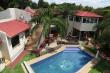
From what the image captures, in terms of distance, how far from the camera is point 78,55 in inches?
985

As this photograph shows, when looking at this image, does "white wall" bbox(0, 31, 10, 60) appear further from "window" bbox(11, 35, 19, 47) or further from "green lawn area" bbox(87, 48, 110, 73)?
"green lawn area" bbox(87, 48, 110, 73)

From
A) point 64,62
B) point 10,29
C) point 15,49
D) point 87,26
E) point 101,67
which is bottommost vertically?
point 64,62

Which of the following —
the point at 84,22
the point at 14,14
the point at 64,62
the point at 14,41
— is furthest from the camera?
the point at 14,14

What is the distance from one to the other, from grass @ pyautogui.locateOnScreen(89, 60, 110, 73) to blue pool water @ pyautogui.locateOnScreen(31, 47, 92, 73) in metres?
2.44

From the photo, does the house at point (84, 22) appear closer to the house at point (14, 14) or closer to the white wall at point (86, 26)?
the white wall at point (86, 26)

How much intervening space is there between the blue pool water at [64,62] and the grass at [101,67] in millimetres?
2441

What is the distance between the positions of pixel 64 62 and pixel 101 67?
5.77 metres

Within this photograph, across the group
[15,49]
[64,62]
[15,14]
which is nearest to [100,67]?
[64,62]

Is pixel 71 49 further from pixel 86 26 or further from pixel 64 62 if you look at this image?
pixel 86 26

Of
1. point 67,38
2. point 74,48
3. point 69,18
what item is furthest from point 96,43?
point 69,18

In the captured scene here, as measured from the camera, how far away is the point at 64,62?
21859 mm

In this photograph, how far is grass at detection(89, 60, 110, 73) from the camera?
17841 mm

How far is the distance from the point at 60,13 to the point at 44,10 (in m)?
8.69

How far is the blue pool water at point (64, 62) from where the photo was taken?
63.1 ft
